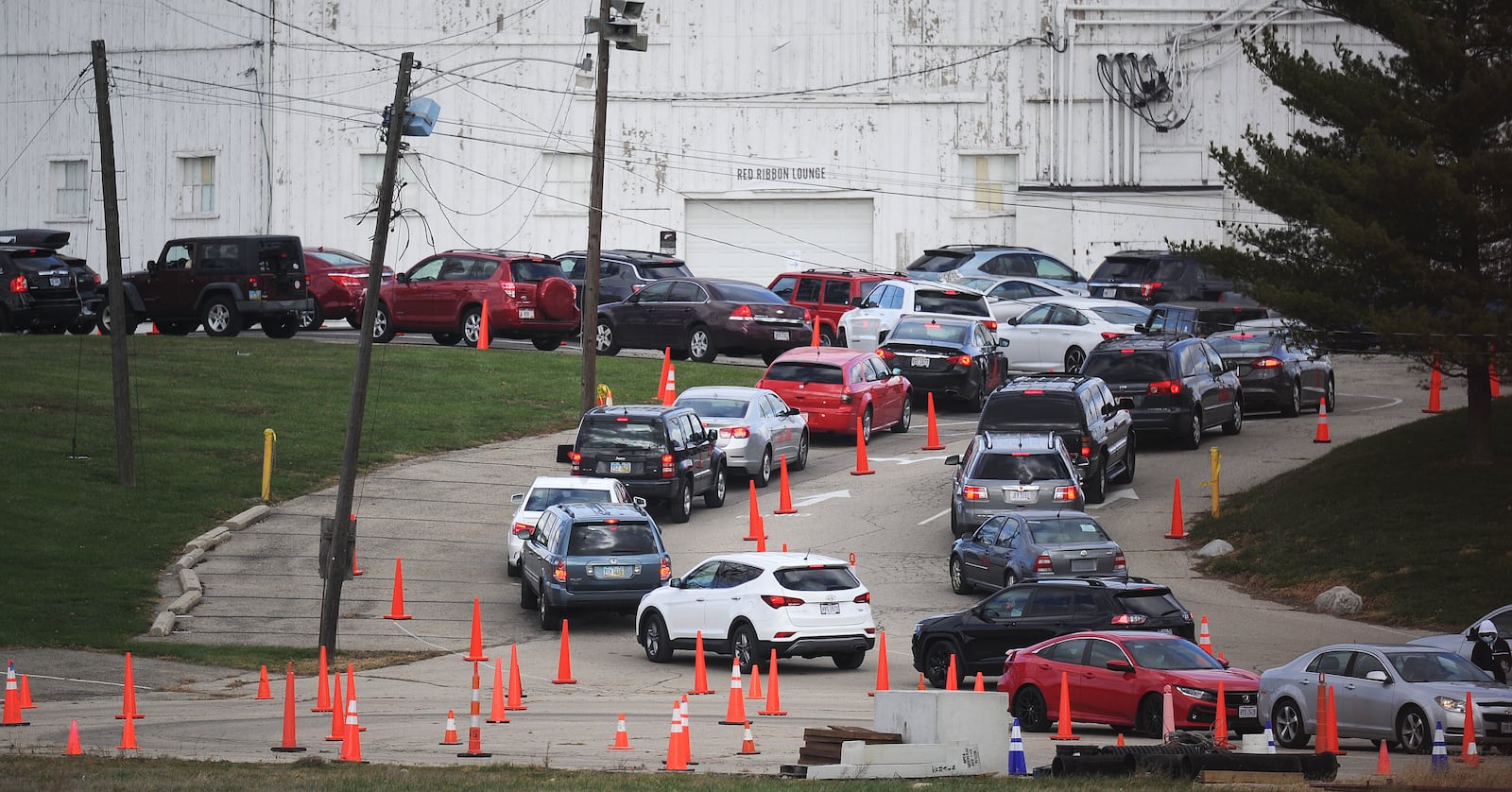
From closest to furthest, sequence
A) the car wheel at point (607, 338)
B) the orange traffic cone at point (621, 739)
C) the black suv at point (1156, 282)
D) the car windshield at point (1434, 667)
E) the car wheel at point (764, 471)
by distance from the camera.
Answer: the orange traffic cone at point (621, 739)
the car windshield at point (1434, 667)
the car wheel at point (764, 471)
the car wheel at point (607, 338)
the black suv at point (1156, 282)

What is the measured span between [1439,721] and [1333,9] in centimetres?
1575

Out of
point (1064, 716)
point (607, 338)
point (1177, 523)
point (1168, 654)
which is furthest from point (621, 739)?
point (607, 338)

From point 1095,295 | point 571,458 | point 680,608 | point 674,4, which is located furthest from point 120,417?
point 674,4

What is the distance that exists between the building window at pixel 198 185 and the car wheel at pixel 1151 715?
43.1 m

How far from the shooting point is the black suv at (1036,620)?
19.6 meters

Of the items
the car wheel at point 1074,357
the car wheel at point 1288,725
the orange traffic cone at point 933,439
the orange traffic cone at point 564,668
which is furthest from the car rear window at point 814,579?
the car wheel at point 1074,357

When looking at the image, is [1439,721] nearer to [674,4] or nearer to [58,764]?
[58,764]

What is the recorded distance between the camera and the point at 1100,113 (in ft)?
169

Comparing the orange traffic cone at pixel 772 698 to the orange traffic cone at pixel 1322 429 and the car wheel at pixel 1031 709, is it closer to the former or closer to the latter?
the car wheel at pixel 1031 709

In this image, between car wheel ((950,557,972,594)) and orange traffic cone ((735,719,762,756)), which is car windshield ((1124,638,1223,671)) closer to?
orange traffic cone ((735,719,762,756))

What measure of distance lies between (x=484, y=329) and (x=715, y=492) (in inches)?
480

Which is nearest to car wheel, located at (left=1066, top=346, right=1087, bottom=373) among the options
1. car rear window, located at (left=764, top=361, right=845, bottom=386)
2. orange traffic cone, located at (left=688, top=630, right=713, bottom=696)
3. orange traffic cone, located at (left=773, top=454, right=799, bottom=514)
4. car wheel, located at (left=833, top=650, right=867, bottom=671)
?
car rear window, located at (left=764, top=361, right=845, bottom=386)

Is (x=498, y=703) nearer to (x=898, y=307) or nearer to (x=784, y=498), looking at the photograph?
(x=784, y=498)

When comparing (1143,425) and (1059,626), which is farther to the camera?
(1143,425)
